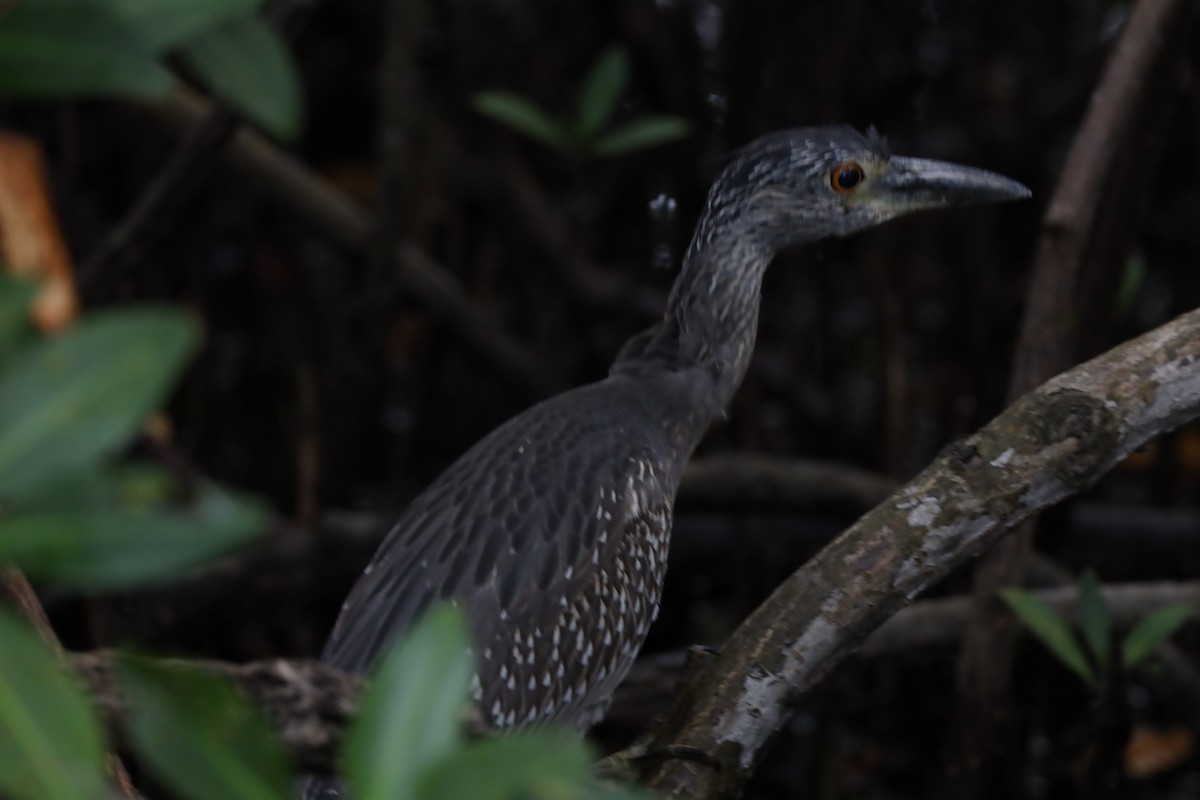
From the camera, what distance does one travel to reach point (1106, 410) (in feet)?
5.40

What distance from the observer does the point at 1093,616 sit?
7.52 feet

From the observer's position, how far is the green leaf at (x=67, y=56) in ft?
2.22

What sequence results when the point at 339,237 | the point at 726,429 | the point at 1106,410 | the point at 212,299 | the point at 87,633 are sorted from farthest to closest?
1. the point at 212,299
2. the point at 726,429
3. the point at 339,237
4. the point at 87,633
5. the point at 1106,410

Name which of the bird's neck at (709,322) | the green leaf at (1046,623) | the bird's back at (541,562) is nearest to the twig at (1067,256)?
the green leaf at (1046,623)

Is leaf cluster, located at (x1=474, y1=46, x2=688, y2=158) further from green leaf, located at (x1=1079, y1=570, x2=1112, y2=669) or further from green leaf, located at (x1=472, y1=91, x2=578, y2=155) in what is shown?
green leaf, located at (x1=1079, y1=570, x2=1112, y2=669)

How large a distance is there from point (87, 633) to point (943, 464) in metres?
2.31

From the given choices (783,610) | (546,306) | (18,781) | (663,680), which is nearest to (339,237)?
(546,306)

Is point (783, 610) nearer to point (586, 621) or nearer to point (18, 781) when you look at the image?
point (586, 621)

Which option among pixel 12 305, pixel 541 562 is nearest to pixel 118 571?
pixel 12 305

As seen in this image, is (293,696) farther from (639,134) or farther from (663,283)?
(663,283)

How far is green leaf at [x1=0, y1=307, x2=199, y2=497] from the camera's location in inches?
24.9

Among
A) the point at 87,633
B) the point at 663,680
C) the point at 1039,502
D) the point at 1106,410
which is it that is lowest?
the point at 87,633

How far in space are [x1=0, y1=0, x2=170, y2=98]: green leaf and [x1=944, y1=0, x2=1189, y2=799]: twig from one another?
72.7 inches

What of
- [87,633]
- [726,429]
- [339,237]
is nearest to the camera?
[87,633]
